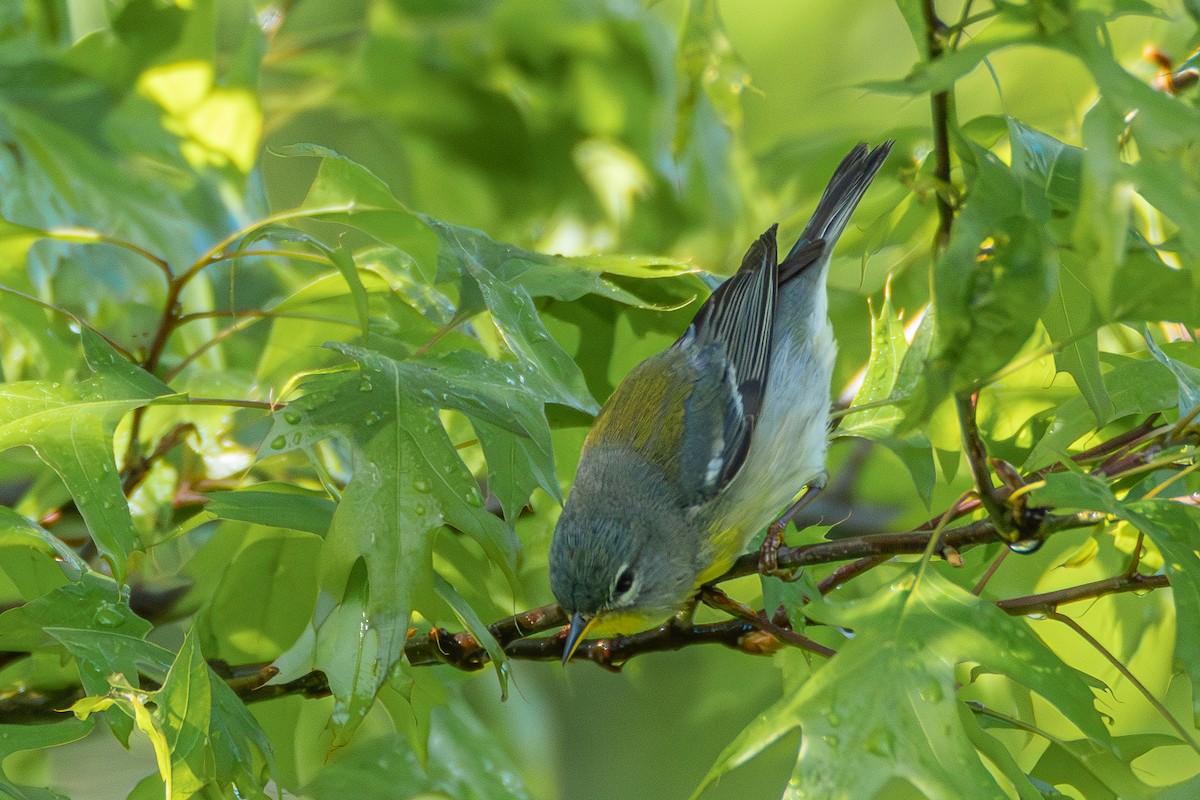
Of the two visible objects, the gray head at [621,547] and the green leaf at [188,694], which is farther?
the gray head at [621,547]

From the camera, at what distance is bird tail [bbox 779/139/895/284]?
2789 mm

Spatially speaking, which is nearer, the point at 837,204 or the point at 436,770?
the point at 436,770

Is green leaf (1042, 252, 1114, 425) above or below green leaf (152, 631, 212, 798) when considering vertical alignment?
above

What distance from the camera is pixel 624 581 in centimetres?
208

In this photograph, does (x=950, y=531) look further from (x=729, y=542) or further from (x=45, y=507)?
(x=45, y=507)

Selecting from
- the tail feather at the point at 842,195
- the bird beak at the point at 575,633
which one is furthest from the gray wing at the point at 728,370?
the bird beak at the point at 575,633

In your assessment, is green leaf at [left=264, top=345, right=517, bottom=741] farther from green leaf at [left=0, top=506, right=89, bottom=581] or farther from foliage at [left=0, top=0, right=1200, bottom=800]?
green leaf at [left=0, top=506, right=89, bottom=581]

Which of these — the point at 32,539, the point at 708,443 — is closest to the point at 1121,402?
the point at 708,443

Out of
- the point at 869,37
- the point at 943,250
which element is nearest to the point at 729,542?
the point at 943,250

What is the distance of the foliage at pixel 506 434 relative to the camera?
119cm

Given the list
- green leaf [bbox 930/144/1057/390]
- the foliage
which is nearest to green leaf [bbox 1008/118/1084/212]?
the foliage

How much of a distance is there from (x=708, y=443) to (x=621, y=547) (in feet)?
1.31

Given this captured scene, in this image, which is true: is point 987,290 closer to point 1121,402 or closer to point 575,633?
point 1121,402

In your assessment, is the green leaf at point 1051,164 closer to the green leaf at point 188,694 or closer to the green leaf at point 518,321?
the green leaf at point 518,321
